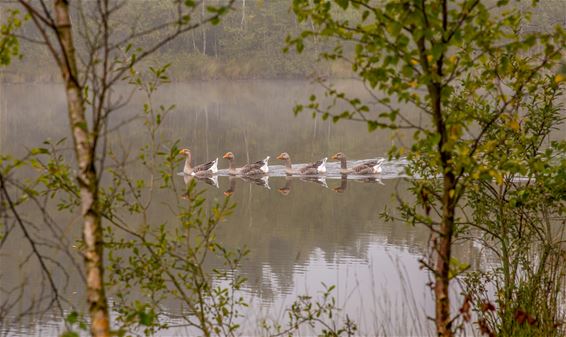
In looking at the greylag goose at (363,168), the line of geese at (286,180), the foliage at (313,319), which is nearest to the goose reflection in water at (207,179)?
the line of geese at (286,180)

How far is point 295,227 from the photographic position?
15.0 meters

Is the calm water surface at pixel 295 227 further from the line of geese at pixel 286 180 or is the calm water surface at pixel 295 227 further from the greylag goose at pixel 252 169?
the greylag goose at pixel 252 169

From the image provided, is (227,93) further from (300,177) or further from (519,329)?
(519,329)

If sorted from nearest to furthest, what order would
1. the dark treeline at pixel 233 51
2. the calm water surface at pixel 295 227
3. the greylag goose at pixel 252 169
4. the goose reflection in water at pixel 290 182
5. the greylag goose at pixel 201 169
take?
1. the calm water surface at pixel 295 227
2. the goose reflection in water at pixel 290 182
3. the greylag goose at pixel 201 169
4. the greylag goose at pixel 252 169
5. the dark treeline at pixel 233 51

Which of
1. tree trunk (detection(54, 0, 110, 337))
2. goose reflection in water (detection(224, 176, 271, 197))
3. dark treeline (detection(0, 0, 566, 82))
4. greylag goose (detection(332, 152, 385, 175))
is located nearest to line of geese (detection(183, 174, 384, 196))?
goose reflection in water (detection(224, 176, 271, 197))

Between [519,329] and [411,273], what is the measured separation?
5.95 metres

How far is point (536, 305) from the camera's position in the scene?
545cm

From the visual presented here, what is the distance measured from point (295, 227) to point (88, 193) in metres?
12.4

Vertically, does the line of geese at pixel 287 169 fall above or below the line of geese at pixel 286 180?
above

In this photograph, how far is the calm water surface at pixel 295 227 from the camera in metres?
8.84

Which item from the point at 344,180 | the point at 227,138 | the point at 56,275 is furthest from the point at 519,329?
the point at 227,138

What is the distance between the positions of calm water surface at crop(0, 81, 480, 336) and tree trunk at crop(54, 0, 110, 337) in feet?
0.62

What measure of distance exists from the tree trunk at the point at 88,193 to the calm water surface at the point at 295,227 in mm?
189

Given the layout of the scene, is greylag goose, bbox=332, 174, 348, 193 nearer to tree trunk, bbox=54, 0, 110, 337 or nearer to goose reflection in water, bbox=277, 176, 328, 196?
goose reflection in water, bbox=277, 176, 328, 196
